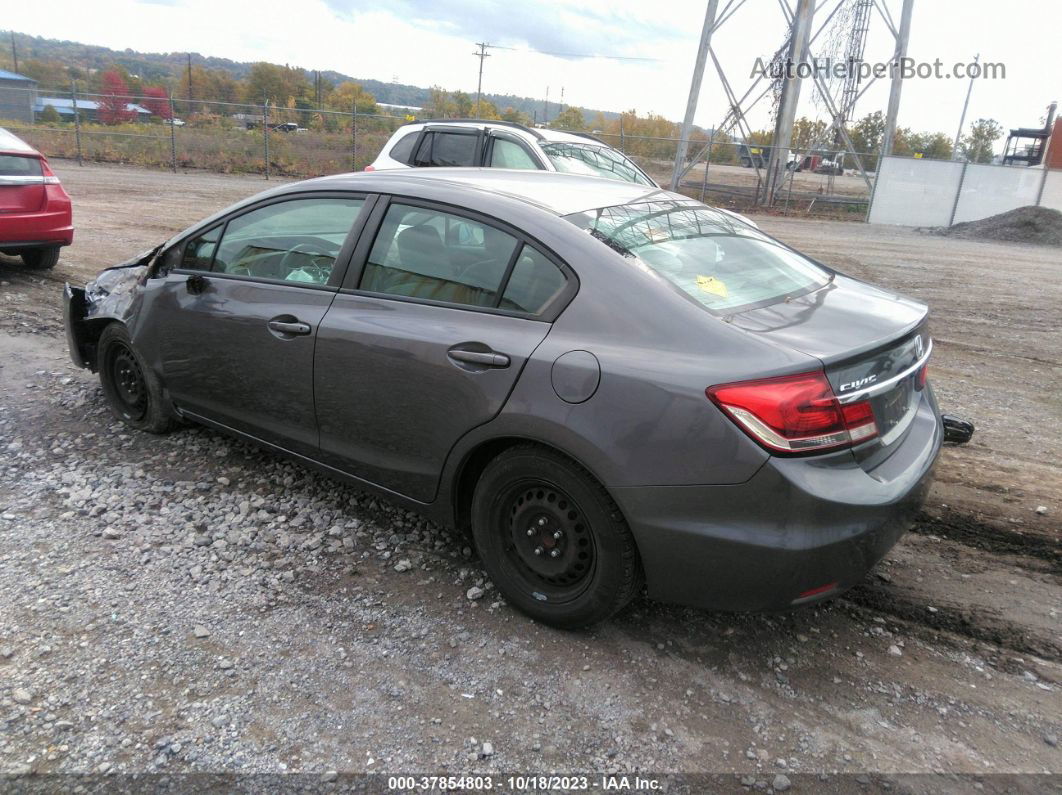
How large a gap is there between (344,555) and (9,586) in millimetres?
1323

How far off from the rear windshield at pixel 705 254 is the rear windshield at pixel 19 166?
273 inches

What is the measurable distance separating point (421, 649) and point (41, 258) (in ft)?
26.2

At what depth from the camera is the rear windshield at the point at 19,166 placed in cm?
759

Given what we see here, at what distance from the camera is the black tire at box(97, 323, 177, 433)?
4512 mm

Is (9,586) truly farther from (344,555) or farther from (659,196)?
(659,196)

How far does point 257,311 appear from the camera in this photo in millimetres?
3785

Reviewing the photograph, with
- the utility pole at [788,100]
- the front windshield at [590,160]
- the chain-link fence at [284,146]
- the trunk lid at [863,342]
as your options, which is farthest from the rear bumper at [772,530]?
the utility pole at [788,100]

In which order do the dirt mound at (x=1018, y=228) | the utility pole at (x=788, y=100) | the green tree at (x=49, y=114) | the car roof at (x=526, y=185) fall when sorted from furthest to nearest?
1. the green tree at (x=49, y=114)
2. the utility pole at (x=788, y=100)
3. the dirt mound at (x=1018, y=228)
4. the car roof at (x=526, y=185)

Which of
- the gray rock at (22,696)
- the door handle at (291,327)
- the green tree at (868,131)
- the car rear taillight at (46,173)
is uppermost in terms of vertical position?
the green tree at (868,131)

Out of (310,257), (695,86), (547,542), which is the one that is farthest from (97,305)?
(695,86)

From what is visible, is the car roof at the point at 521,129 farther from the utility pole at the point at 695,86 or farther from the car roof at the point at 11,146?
the utility pole at the point at 695,86

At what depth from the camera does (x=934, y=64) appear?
Answer: 83.0 feet

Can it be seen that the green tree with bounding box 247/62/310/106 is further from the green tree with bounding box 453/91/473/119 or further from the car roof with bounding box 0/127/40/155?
the car roof with bounding box 0/127/40/155

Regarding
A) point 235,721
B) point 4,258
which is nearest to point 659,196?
point 235,721
